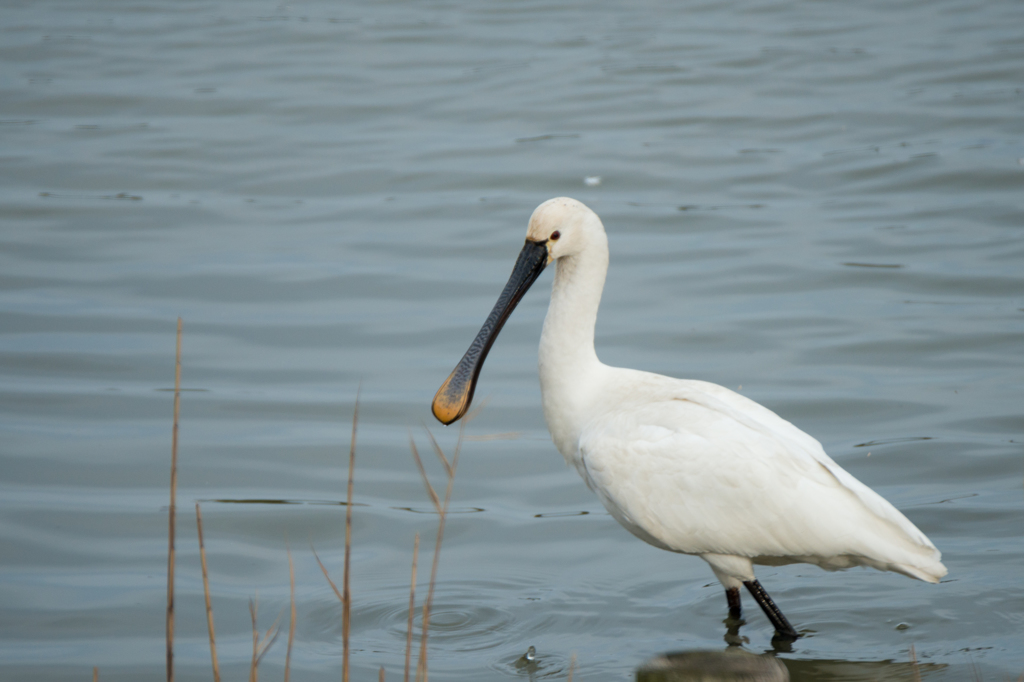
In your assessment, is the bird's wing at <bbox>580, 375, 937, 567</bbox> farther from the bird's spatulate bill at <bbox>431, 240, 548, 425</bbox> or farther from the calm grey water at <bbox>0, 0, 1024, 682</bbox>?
the bird's spatulate bill at <bbox>431, 240, 548, 425</bbox>

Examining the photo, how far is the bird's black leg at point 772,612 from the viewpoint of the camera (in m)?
4.92

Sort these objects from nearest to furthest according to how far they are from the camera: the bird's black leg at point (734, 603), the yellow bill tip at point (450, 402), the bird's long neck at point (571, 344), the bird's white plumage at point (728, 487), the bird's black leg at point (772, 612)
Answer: the bird's white plumage at point (728, 487)
the bird's black leg at point (772, 612)
the bird's black leg at point (734, 603)
the bird's long neck at point (571, 344)
the yellow bill tip at point (450, 402)

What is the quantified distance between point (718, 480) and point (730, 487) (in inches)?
2.2

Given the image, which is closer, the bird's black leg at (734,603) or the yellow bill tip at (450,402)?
the bird's black leg at (734,603)

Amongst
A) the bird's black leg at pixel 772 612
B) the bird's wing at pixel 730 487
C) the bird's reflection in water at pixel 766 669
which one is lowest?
the bird's reflection in water at pixel 766 669

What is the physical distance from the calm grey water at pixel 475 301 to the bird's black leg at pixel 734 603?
3.2 inches

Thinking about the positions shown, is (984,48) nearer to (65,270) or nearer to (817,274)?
(817,274)

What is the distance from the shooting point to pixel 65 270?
9.80 metres

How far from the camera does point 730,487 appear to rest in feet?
15.9

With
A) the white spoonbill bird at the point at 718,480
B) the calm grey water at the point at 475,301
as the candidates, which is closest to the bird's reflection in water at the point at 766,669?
the calm grey water at the point at 475,301

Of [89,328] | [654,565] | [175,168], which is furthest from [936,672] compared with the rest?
A: [175,168]

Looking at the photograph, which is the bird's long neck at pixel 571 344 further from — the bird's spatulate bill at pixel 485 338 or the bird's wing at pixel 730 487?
the bird's wing at pixel 730 487

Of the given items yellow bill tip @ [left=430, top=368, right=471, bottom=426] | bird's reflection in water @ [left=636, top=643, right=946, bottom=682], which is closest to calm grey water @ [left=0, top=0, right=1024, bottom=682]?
bird's reflection in water @ [left=636, top=643, right=946, bottom=682]

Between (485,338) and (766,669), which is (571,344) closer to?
(485,338)
